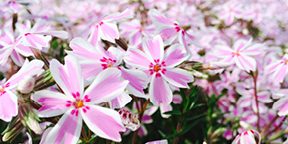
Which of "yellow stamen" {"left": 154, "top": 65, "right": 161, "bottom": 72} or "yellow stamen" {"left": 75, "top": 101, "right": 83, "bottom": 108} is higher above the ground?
"yellow stamen" {"left": 154, "top": 65, "right": 161, "bottom": 72}

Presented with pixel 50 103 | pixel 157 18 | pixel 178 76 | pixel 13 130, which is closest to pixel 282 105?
pixel 178 76

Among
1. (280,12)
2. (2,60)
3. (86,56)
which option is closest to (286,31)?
(280,12)

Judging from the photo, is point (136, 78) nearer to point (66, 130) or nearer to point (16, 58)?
point (66, 130)

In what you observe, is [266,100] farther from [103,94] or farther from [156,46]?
[103,94]

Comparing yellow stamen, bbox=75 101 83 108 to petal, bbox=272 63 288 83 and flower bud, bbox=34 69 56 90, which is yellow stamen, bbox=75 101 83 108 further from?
petal, bbox=272 63 288 83

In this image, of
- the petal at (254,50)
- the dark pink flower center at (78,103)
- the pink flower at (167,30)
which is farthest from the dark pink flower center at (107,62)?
the petal at (254,50)

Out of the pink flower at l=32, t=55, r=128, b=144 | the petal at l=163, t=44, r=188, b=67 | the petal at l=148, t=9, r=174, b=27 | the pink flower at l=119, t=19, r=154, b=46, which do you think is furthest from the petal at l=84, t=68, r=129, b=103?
the pink flower at l=119, t=19, r=154, b=46
